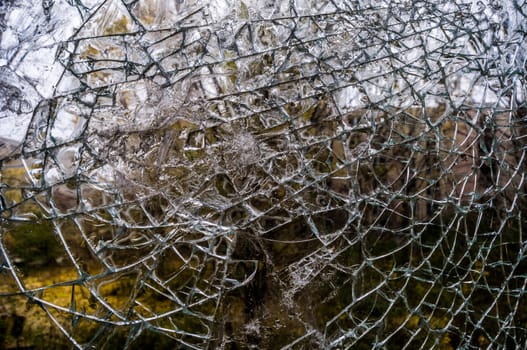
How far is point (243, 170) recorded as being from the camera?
4.37 ft

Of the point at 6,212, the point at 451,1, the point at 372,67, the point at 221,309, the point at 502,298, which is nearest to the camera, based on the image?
the point at 6,212

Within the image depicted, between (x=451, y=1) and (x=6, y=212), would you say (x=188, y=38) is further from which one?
(x=451, y=1)

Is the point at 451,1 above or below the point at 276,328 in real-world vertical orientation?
above

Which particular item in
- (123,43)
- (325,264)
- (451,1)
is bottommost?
(325,264)

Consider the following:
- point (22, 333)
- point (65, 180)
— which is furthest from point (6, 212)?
point (22, 333)

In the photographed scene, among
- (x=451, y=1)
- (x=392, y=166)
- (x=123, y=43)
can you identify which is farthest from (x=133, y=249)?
(x=451, y=1)

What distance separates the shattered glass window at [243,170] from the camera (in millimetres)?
1242

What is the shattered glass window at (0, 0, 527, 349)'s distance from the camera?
4.08 ft

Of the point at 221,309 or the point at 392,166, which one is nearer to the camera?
the point at 221,309

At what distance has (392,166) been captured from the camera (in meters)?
1.47

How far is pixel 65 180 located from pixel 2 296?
0.99ft

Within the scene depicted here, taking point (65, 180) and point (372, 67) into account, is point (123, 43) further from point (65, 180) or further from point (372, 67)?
point (372, 67)

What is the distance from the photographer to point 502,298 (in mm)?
1718

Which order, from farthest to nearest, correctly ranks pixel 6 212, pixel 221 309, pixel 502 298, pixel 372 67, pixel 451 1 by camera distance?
pixel 502 298, pixel 451 1, pixel 372 67, pixel 221 309, pixel 6 212
